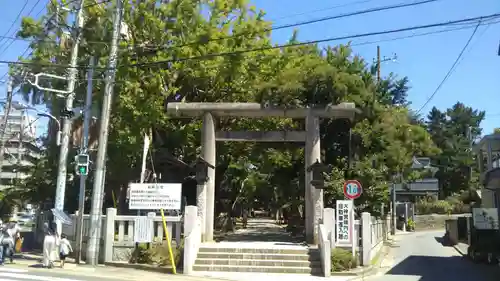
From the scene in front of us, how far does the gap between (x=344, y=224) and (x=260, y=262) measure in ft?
10.3

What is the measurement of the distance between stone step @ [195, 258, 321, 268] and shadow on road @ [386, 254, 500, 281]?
2956 millimetres

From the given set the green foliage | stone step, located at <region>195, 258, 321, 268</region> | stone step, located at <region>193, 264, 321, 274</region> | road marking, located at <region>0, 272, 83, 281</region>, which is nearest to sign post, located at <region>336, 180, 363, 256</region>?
stone step, located at <region>195, 258, 321, 268</region>

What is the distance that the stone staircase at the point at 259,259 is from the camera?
48.7 feet

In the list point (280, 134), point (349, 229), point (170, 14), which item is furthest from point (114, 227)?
point (170, 14)

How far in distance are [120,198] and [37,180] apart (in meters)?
5.77

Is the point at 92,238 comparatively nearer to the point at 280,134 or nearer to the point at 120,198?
the point at 280,134

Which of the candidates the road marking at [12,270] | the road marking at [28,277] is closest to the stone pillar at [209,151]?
the road marking at [28,277]

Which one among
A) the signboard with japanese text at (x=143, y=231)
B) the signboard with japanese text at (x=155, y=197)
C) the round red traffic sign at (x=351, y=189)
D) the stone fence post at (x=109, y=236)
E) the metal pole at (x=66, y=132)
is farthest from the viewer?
the metal pole at (x=66, y=132)

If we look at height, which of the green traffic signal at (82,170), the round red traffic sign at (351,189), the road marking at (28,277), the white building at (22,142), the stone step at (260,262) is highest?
the white building at (22,142)

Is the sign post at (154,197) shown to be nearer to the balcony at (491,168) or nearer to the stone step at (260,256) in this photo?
the stone step at (260,256)

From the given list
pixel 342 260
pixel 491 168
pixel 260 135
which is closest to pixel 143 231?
pixel 260 135

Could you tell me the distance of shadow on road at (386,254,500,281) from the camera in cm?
1516

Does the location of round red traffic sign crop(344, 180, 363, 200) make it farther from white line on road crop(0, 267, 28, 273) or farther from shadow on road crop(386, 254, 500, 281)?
white line on road crop(0, 267, 28, 273)

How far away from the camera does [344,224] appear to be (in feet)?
52.0
